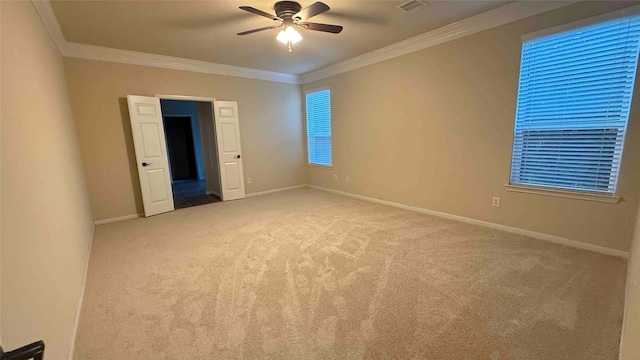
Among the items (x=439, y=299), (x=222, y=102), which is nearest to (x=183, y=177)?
(x=222, y=102)

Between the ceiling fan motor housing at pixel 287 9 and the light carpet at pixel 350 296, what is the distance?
8.22 feet

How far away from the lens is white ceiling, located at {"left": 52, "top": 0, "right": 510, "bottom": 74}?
9.03 feet

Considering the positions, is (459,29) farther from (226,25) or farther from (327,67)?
(226,25)

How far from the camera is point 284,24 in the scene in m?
2.88

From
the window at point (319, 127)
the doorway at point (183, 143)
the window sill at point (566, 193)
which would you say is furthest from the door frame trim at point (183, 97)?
the window sill at point (566, 193)

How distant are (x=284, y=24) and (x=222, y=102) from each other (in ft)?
8.57

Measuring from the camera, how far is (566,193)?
2.81 metres

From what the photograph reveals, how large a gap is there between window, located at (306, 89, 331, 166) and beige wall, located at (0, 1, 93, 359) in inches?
168

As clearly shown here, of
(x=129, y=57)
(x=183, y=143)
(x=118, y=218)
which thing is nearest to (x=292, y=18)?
(x=129, y=57)

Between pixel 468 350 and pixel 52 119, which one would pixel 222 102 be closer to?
pixel 52 119

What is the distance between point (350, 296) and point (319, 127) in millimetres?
4417

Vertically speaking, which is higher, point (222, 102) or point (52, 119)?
point (222, 102)

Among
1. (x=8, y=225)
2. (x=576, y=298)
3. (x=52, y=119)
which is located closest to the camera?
(x=8, y=225)

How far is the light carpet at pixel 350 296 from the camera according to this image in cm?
163
